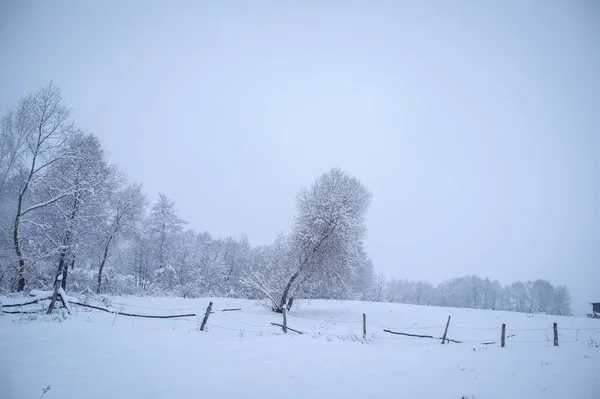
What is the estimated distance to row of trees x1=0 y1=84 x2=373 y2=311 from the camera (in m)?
16.6

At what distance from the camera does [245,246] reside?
2827 inches

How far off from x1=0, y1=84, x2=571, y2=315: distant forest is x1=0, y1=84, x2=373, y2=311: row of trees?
8 cm

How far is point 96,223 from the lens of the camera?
71.5 ft

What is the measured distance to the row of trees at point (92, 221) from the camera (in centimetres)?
1662

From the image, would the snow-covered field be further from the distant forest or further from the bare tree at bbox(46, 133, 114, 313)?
the bare tree at bbox(46, 133, 114, 313)

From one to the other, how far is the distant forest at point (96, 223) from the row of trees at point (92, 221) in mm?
77

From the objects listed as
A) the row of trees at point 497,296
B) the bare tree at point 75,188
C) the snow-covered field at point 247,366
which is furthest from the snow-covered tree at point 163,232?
the row of trees at point 497,296

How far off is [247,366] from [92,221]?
20.9m

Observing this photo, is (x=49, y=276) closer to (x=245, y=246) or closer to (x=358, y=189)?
(x=358, y=189)

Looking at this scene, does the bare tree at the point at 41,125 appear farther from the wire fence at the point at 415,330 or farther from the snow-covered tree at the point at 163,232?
the snow-covered tree at the point at 163,232

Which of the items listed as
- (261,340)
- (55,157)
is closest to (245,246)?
(55,157)

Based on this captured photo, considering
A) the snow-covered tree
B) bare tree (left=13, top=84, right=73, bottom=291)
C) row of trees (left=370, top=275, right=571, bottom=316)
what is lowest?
row of trees (left=370, top=275, right=571, bottom=316)

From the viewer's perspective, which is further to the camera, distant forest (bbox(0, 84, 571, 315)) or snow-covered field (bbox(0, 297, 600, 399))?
distant forest (bbox(0, 84, 571, 315))

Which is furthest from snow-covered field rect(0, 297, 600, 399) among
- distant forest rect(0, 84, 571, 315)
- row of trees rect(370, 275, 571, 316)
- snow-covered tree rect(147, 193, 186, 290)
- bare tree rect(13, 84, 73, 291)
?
row of trees rect(370, 275, 571, 316)
